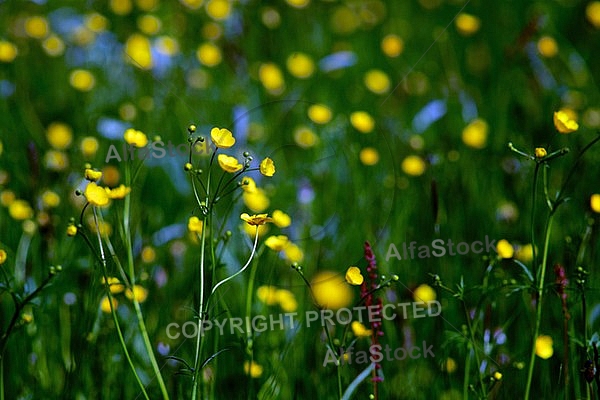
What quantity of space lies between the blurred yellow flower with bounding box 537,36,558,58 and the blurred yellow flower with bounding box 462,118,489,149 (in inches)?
17.4

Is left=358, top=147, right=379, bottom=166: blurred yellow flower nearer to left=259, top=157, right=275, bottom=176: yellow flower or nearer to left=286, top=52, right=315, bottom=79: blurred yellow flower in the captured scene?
left=286, top=52, right=315, bottom=79: blurred yellow flower

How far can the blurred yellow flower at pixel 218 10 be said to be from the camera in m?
2.63

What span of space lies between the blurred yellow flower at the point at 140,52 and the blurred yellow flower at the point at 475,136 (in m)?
1.00

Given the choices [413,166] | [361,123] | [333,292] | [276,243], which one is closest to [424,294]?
[333,292]

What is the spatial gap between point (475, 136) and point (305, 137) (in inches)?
18.1

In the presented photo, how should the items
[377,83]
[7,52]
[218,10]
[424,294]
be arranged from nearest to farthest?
1. [424,294]
2. [7,52]
3. [377,83]
4. [218,10]

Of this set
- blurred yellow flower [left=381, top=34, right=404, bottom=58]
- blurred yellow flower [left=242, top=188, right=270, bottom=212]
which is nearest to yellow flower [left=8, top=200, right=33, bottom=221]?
blurred yellow flower [left=242, top=188, right=270, bottom=212]

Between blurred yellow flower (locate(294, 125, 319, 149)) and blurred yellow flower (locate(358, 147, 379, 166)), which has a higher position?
blurred yellow flower (locate(294, 125, 319, 149))

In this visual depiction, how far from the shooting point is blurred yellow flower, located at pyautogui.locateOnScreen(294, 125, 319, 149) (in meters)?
2.05

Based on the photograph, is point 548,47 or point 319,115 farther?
point 548,47

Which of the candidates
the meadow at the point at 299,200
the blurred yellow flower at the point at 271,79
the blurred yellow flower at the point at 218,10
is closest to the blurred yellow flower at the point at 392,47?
the meadow at the point at 299,200

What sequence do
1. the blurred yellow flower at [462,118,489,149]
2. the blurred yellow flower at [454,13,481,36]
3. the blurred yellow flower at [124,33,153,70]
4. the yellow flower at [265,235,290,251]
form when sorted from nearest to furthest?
the yellow flower at [265,235,290,251], the blurred yellow flower at [462,118,489,149], the blurred yellow flower at [124,33,153,70], the blurred yellow flower at [454,13,481,36]

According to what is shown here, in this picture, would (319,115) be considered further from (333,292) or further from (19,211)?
(19,211)

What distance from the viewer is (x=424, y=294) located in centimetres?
152
